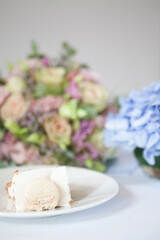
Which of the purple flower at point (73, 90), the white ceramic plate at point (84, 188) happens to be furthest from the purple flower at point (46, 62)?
the white ceramic plate at point (84, 188)

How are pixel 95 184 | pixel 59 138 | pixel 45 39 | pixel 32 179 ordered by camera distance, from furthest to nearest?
pixel 45 39
pixel 59 138
pixel 95 184
pixel 32 179

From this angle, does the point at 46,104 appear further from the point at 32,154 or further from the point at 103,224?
the point at 103,224

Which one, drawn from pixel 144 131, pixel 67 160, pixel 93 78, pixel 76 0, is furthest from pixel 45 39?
pixel 144 131

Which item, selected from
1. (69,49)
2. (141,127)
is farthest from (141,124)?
(69,49)

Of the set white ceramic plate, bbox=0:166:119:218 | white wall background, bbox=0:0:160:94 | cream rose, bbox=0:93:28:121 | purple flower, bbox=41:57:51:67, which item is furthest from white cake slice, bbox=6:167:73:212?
white wall background, bbox=0:0:160:94

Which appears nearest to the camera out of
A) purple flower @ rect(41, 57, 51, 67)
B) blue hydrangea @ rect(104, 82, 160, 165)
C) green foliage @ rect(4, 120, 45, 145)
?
blue hydrangea @ rect(104, 82, 160, 165)

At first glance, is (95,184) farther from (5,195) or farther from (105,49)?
(105,49)

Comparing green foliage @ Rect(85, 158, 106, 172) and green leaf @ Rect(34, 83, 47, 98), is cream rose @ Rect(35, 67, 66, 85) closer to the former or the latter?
green leaf @ Rect(34, 83, 47, 98)
